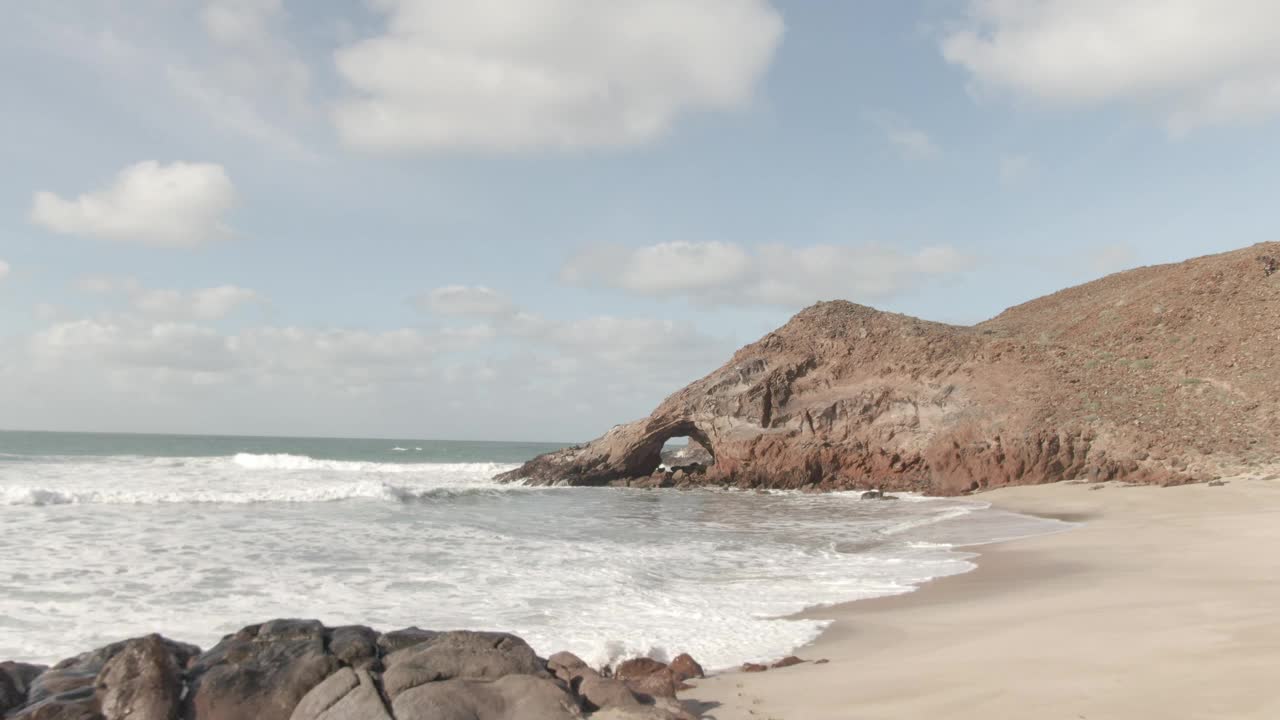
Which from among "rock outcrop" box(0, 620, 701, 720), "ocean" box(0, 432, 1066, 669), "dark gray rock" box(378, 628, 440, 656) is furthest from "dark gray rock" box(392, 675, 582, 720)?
"ocean" box(0, 432, 1066, 669)

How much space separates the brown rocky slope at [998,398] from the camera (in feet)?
79.8

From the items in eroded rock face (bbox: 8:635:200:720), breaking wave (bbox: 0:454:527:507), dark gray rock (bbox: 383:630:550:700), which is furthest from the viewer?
breaking wave (bbox: 0:454:527:507)

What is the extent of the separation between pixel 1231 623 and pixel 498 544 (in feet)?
35.9

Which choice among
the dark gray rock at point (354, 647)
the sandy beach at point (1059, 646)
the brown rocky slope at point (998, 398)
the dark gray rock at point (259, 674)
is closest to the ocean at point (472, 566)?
the sandy beach at point (1059, 646)

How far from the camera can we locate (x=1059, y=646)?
249 inches

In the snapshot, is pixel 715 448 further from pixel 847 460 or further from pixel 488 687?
pixel 488 687

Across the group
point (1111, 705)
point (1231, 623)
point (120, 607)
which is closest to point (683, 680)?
point (1111, 705)

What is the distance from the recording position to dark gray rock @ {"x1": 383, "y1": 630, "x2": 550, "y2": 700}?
5.36m

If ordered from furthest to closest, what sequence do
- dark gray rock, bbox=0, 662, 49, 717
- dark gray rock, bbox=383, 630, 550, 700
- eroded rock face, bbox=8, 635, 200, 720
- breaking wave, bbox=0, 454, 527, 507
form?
breaking wave, bbox=0, 454, 527, 507 < dark gray rock, bbox=383, 630, 550, 700 < dark gray rock, bbox=0, 662, 49, 717 < eroded rock face, bbox=8, 635, 200, 720

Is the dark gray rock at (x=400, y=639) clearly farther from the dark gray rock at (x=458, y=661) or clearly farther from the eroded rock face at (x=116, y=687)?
the eroded rock face at (x=116, y=687)

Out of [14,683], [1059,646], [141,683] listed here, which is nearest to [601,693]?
[141,683]

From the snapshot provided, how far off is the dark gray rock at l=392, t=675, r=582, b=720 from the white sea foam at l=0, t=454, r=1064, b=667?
1909mm

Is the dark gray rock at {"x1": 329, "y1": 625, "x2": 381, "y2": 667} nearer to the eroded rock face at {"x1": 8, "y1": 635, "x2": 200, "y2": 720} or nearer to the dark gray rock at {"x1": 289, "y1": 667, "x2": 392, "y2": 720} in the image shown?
the dark gray rock at {"x1": 289, "y1": 667, "x2": 392, "y2": 720}

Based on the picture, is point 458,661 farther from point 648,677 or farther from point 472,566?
point 472,566
